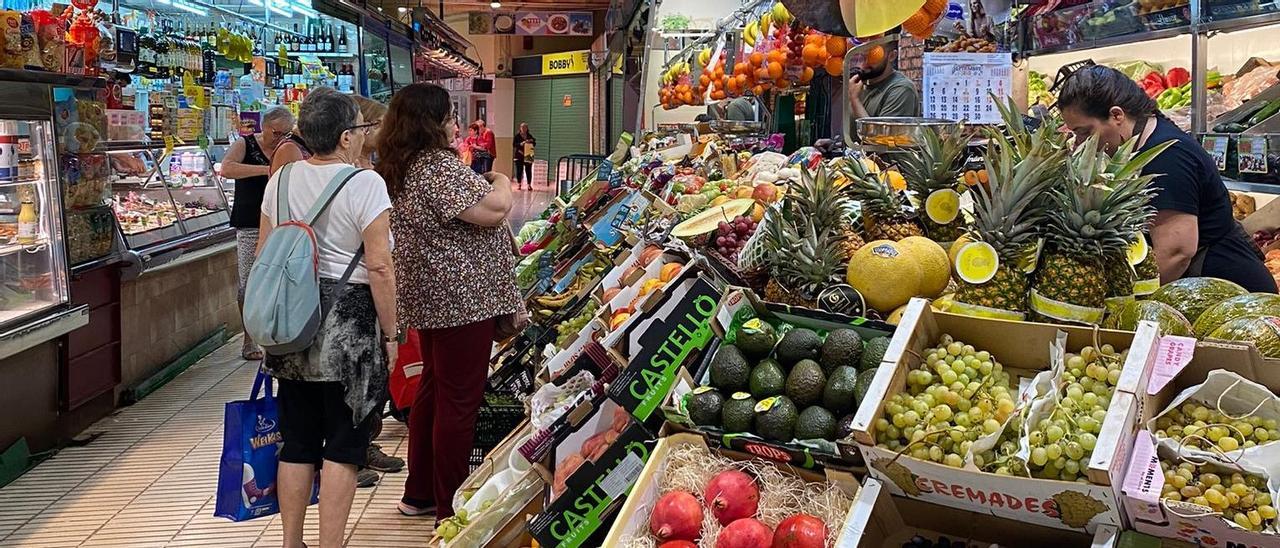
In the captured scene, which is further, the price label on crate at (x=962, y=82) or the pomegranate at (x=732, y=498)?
the price label on crate at (x=962, y=82)

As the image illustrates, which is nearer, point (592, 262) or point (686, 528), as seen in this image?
point (686, 528)

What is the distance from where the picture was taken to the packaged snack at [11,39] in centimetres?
450

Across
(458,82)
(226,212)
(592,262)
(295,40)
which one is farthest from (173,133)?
(458,82)

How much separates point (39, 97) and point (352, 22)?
6.66 metres

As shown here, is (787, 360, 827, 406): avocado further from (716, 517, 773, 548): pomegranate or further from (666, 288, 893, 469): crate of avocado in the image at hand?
(716, 517, 773, 548): pomegranate

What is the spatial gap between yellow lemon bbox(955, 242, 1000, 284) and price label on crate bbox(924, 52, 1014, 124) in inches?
64.6

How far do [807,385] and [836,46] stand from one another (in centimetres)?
382

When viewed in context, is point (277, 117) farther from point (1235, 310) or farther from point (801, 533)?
point (1235, 310)

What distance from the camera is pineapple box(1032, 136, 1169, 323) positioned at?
2.19 meters

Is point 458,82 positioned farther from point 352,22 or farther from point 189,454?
point 189,454

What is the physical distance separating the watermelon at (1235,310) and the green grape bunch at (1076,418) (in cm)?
32

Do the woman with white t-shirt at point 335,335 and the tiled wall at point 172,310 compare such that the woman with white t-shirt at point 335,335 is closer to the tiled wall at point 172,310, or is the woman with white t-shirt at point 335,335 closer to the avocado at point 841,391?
the avocado at point 841,391

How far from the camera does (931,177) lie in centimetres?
273

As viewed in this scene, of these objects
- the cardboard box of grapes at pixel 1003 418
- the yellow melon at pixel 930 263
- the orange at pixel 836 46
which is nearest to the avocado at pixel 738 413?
the cardboard box of grapes at pixel 1003 418
